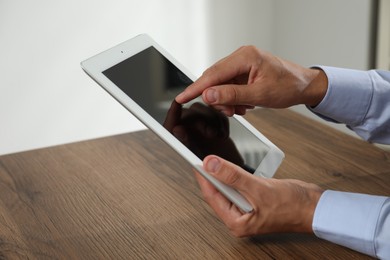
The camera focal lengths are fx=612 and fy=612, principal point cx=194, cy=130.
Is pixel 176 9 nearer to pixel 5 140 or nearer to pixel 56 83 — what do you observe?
pixel 56 83

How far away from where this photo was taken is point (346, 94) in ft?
3.57

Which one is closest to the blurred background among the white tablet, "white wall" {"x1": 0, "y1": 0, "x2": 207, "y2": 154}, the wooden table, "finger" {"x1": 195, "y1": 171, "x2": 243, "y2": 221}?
"white wall" {"x1": 0, "y1": 0, "x2": 207, "y2": 154}

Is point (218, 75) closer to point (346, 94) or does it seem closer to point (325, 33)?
point (346, 94)

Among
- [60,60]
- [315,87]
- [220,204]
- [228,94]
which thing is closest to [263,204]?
[220,204]

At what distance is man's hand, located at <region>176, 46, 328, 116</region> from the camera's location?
0.99m

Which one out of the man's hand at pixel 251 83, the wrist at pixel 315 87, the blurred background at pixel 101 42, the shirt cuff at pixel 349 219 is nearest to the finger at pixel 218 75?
the man's hand at pixel 251 83

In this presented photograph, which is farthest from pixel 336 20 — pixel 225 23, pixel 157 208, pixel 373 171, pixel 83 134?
pixel 157 208

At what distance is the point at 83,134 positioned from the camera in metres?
2.88

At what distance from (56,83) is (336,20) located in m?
1.32

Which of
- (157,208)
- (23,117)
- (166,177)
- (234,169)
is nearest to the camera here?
(234,169)

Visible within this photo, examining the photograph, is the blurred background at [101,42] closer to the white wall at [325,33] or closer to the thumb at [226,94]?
the white wall at [325,33]

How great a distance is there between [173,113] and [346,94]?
1.07 ft

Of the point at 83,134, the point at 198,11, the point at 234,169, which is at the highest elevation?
the point at 234,169

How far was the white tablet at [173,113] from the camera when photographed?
35.7 inches
